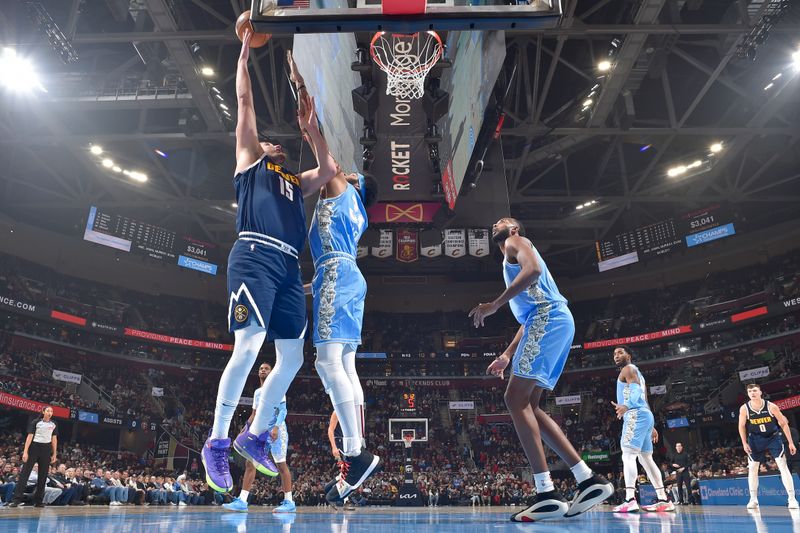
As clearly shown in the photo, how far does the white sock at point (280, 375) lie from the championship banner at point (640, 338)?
27342mm

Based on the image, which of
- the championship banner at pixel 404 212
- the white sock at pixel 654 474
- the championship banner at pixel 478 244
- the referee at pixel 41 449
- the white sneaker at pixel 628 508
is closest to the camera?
the white sneaker at pixel 628 508

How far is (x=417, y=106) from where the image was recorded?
1273 cm

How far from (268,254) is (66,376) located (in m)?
25.2

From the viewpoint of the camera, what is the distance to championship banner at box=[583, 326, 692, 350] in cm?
2708

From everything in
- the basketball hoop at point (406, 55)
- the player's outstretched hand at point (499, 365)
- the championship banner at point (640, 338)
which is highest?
the basketball hoop at point (406, 55)

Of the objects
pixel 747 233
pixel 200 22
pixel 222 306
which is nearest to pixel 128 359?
pixel 222 306

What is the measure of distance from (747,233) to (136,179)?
92.2ft

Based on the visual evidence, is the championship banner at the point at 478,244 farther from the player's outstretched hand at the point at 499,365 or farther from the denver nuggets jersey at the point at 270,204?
the denver nuggets jersey at the point at 270,204

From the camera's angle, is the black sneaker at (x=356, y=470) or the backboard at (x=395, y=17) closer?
the black sneaker at (x=356, y=470)

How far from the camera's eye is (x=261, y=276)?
3.29m

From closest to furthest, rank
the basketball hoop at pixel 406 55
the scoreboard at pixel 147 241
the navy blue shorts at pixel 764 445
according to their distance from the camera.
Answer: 1. the navy blue shorts at pixel 764 445
2. the basketball hoop at pixel 406 55
3. the scoreboard at pixel 147 241

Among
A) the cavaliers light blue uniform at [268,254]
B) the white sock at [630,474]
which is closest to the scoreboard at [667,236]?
the white sock at [630,474]

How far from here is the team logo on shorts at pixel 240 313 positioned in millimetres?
3170

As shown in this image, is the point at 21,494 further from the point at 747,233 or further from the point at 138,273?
the point at 747,233
